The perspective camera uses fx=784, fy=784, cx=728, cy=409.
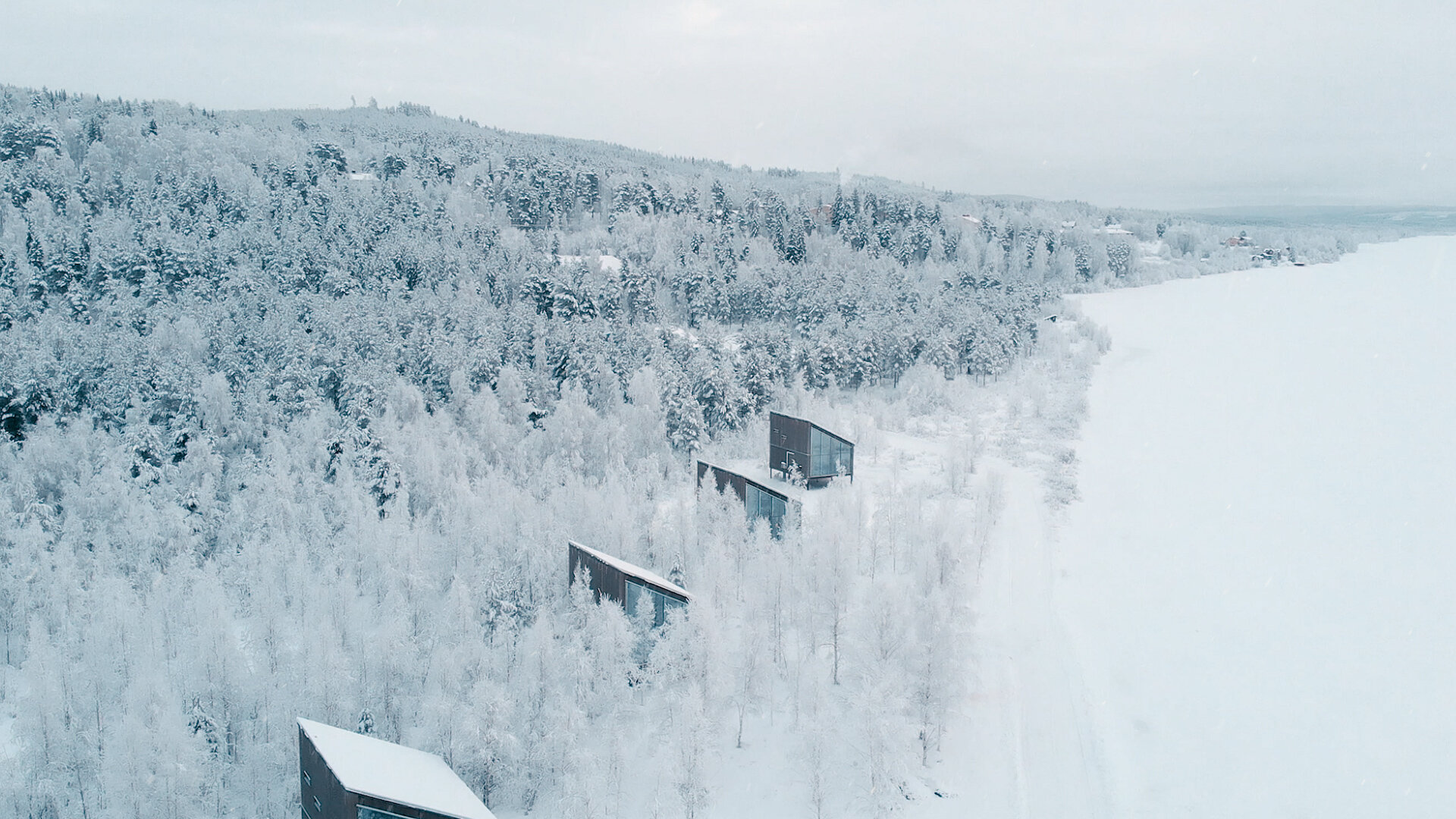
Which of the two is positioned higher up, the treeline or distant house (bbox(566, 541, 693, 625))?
the treeline

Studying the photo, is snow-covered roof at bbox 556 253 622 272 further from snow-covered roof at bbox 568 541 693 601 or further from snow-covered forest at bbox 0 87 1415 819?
snow-covered roof at bbox 568 541 693 601

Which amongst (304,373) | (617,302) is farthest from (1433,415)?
(304,373)

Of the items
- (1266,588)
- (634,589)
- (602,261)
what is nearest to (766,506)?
(634,589)

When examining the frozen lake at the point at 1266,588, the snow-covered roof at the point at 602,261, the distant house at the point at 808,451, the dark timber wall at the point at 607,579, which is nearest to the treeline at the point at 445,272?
the snow-covered roof at the point at 602,261

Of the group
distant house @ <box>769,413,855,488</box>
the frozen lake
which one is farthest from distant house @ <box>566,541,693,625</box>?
distant house @ <box>769,413,855,488</box>

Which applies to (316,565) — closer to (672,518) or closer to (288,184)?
(672,518)

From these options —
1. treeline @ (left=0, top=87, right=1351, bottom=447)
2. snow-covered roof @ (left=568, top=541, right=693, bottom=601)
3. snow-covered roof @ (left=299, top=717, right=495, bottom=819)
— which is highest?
treeline @ (left=0, top=87, right=1351, bottom=447)
